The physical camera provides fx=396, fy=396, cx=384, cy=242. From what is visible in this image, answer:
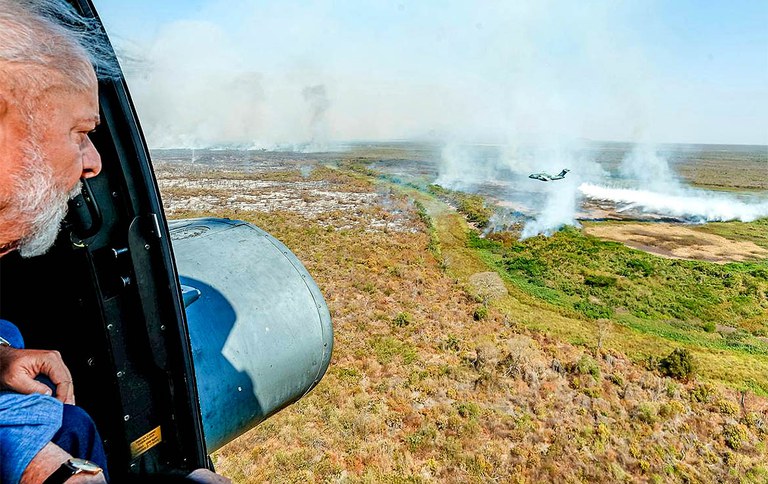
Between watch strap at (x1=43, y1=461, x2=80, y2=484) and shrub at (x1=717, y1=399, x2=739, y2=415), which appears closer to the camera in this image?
watch strap at (x1=43, y1=461, x2=80, y2=484)

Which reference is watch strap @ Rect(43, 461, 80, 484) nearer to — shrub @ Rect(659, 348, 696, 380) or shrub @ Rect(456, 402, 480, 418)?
shrub @ Rect(456, 402, 480, 418)

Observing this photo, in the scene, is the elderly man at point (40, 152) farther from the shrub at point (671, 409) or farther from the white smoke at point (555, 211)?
the white smoke at point (555, 211)

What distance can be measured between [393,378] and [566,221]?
1630 inches

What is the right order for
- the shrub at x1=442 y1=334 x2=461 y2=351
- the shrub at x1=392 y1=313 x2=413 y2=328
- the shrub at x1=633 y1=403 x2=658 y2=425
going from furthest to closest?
1. the shrub at x1=392 y1=313 x2=413 y2=328
2. the shrub at x1=442 y1=334 x2=461 y2=351
3. the shrub at x1=633 y1=403 x2=658 y2=425

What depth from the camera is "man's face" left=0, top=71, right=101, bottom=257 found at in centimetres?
134

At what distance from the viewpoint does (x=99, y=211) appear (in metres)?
2.24

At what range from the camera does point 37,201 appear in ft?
4.74

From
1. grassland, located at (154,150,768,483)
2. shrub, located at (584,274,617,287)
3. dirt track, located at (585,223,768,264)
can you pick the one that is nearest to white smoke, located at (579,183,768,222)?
dirt track, located at (585,223,768,264)

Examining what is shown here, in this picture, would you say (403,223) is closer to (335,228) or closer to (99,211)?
(335,228)

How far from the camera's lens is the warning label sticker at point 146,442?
252 cm

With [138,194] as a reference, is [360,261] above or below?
below

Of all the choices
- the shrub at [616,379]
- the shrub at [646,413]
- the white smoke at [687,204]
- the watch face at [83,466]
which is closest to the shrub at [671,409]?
the shrub at [646,413]

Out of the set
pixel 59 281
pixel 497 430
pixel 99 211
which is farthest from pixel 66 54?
pixel 497 430

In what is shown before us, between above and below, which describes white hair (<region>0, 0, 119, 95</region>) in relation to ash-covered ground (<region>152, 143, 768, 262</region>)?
above
